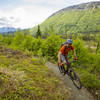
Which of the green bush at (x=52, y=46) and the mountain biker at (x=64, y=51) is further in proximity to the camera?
the green bush at (x=52, y=46)

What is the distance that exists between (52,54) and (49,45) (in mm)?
1783

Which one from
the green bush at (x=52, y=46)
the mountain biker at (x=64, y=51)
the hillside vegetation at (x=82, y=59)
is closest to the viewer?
the mountain biker at (x=64, y=51)

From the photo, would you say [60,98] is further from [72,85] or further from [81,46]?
[81,46]

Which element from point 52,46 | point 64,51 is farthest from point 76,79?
point 52,46

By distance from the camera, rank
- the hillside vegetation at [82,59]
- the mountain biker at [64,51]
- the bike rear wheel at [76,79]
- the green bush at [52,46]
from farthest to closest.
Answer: the green bush at [52,46] → the hillside vegetation at [82,59] → the mountain biker at [64,51] → the bike rear wheel at [76,79]

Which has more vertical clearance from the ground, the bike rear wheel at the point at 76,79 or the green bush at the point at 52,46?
the green bush at the point at 52,46

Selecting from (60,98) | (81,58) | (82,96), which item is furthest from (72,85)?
(81,58)

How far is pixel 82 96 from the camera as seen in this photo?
484cm

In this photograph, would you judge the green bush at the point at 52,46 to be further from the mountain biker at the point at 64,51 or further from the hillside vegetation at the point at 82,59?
the mountain biker at the point at 64,51

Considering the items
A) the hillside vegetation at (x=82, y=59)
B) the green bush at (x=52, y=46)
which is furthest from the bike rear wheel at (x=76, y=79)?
the green bush at (x=52, y=46)

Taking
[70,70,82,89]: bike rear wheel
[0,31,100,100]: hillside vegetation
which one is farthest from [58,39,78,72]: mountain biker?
[0,31,100,100]: hillside vegetation

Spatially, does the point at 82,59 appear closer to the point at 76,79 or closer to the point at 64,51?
the point at 64,51

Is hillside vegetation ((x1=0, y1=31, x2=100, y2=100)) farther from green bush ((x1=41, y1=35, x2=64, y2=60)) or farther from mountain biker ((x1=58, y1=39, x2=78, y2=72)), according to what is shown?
mountain biker ((x1=58, y1=39, x2=78, y2=72))

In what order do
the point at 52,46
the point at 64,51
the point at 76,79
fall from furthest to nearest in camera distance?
1. the point at 52,46
2. the point at 64,51
3. the point at 76,79
